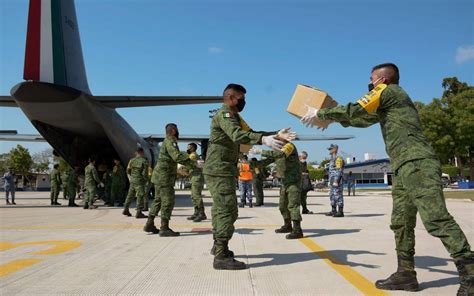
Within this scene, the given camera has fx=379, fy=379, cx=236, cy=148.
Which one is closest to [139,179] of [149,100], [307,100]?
[149,100]

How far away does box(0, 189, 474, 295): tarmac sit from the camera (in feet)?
12.0

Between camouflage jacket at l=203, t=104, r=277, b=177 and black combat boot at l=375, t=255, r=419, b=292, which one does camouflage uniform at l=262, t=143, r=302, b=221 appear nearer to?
camouflage jacket at l=203, t=104, r=277, b=177

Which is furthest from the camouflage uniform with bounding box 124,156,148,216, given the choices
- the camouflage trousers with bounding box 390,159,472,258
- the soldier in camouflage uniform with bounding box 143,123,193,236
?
the camouflage trousers with bounding box 390,159,472,258

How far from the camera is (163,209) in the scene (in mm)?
7086

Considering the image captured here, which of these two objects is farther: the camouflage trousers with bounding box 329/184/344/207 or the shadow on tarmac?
the camouflage trousers with bounding box 329/184/344/207

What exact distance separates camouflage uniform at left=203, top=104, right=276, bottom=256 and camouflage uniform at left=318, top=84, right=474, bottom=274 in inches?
44.3

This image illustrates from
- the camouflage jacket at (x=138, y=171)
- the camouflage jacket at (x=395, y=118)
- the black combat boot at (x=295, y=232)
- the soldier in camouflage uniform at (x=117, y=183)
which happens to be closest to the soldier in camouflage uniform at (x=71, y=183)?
the soldier in camouflage uniform at (x=117, y=183)

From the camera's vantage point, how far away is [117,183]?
50.0 ft

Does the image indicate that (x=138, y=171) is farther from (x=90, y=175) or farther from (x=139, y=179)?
(x=90, y=175)

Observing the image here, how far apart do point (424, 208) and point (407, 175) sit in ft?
1.12

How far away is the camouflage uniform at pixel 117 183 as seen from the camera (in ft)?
49.2

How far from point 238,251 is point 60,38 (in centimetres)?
1032

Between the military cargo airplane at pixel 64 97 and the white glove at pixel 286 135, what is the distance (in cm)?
974

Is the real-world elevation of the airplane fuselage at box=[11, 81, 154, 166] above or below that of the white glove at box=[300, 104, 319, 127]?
above
